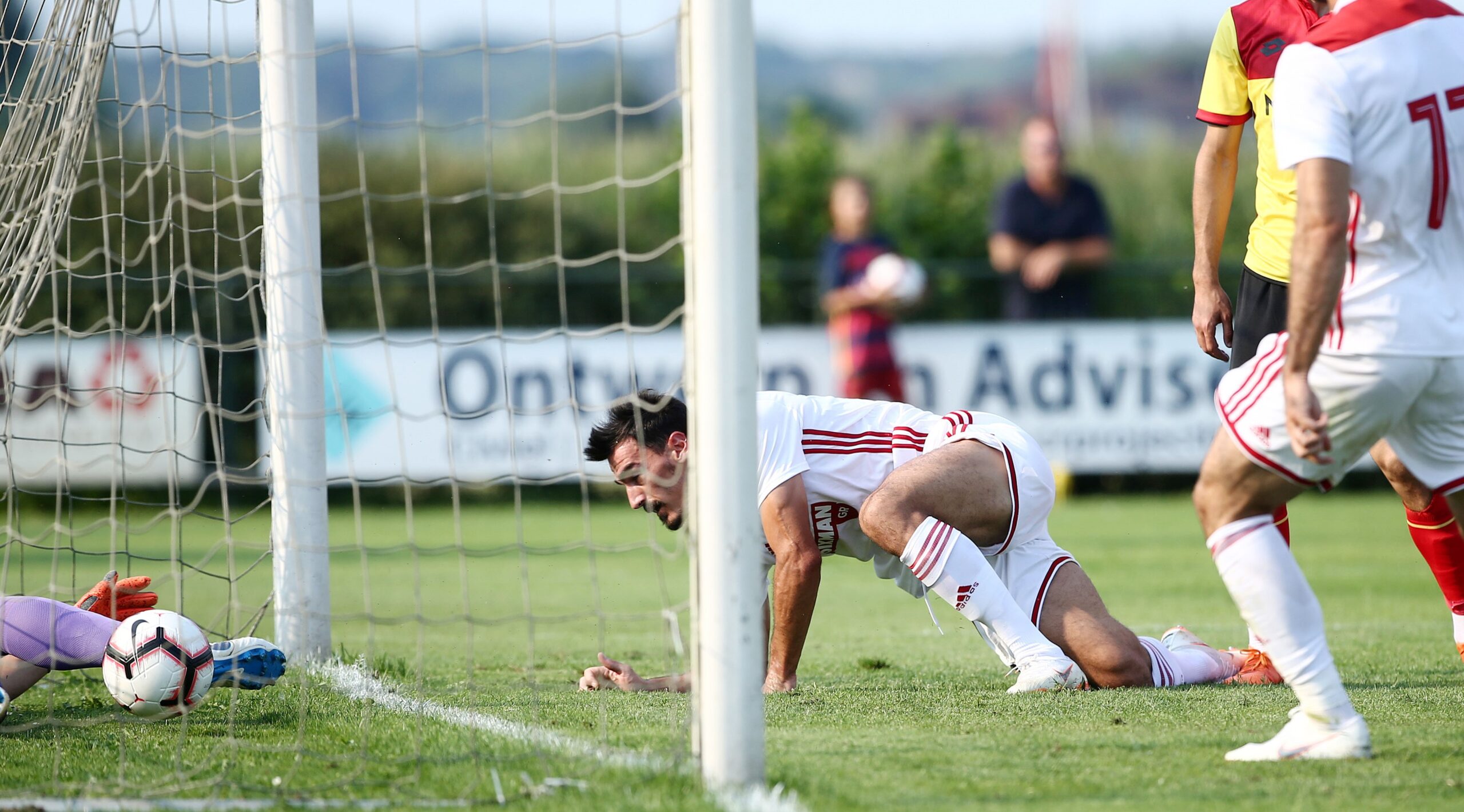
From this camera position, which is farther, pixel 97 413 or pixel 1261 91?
pixel 97 413

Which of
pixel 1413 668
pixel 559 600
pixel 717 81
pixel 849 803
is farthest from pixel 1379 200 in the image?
pixel 559 600

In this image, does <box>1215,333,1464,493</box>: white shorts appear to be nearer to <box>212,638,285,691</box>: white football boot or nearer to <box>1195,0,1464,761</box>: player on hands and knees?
<box>1195,0,1464,761</box>: player on hands and knees

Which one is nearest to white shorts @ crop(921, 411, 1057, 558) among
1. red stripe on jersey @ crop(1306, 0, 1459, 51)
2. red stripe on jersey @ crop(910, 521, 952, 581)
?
red stripe on jersey @ crop(910, 521, 952, 581)

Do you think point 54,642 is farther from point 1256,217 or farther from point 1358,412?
point 1256,217

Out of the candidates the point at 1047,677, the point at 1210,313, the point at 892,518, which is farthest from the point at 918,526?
the point at 1210,313

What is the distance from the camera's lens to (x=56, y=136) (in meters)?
4.68

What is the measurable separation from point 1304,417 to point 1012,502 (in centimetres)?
178

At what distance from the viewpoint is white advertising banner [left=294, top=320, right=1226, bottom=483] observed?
12.4m

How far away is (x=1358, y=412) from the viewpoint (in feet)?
9.27

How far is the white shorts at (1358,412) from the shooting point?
2.81 meters

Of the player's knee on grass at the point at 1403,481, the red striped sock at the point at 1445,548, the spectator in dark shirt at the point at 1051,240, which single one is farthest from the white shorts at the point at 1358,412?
the spectator in dark shirt at the point at 1051,240

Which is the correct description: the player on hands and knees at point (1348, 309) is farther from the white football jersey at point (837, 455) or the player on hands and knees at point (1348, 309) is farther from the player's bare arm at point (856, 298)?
the player's bare arm at point (856, 298)

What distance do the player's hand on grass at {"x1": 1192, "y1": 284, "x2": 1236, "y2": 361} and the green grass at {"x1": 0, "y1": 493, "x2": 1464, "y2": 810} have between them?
1153mm

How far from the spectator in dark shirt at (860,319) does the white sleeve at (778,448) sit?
832 cm
